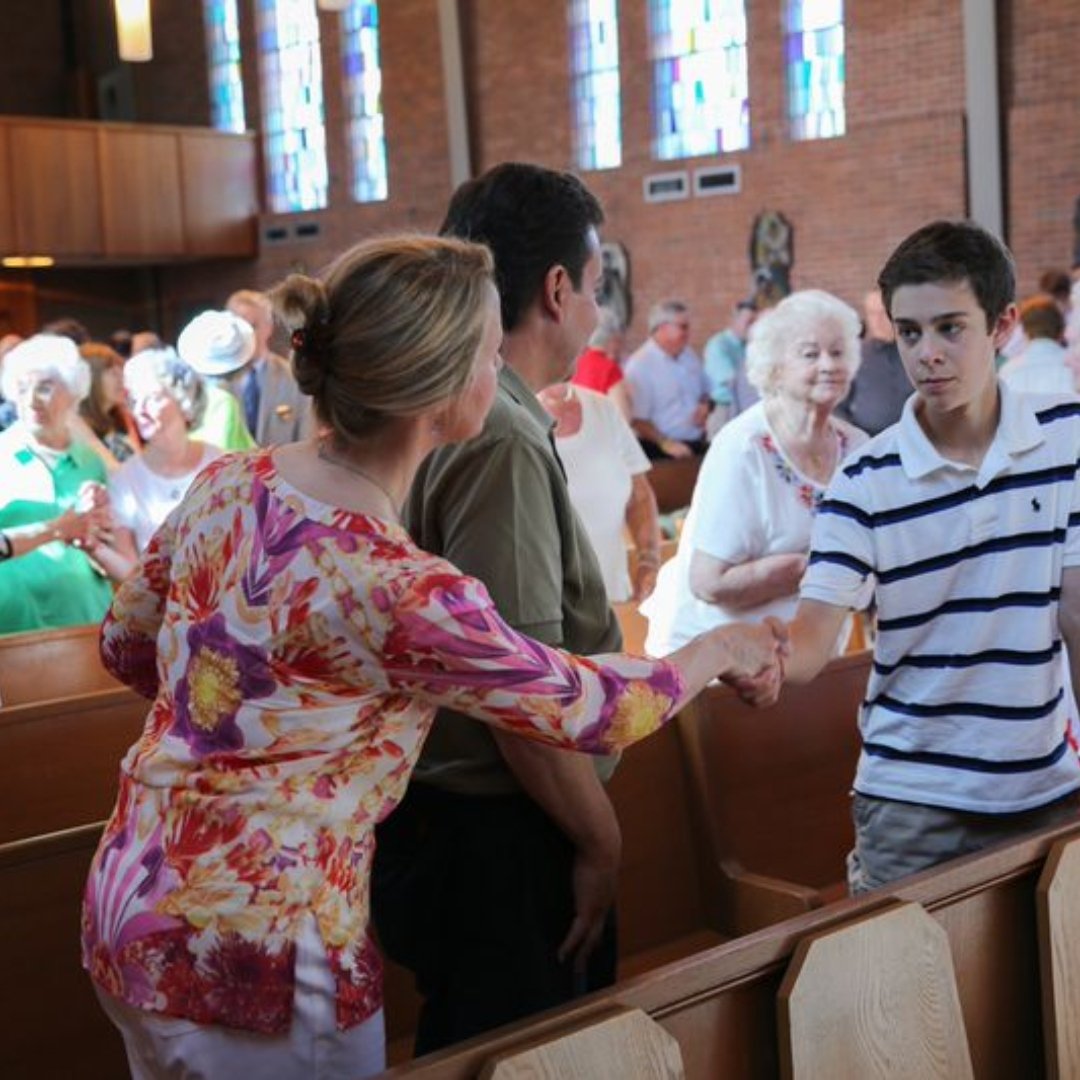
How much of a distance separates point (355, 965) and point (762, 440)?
6.67ft

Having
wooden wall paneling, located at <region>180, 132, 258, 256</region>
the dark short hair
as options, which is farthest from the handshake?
wooden wall paneling, located at <region>180, 132, 258, 256</region>

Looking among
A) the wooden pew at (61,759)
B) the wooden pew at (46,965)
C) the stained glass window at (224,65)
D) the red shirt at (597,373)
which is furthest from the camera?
the stained glass window at (224,65)

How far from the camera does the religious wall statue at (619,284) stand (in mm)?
15281

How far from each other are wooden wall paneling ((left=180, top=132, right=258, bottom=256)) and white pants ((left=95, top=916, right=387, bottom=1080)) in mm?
17046

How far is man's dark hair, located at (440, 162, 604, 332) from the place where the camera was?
2.35m

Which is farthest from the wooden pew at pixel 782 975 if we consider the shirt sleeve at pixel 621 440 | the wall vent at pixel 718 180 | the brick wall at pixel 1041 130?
the wall vent at pixel 718 180

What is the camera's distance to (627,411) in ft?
32.9

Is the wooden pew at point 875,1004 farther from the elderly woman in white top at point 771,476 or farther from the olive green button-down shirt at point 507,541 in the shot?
the elderly woman in white top at point 771,476

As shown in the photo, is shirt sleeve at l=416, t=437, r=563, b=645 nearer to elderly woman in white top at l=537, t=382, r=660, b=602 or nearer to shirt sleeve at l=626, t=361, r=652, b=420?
elderly woman in white top at l=537, t=382, r=660, b=602

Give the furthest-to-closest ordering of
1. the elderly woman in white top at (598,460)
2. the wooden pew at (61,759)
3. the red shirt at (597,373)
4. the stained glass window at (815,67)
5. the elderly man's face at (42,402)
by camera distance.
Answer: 1. the stained glass window at (815,67)
2. the red shirt at (597,373)
3. the elderly man's face at (42,402)
4. the elderly woman in white top at (598,460)
5. the wooden pew at (61,759)

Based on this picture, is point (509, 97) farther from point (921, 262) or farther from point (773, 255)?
point (921, 262)

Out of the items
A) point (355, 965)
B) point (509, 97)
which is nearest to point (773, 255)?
point (509, 97)

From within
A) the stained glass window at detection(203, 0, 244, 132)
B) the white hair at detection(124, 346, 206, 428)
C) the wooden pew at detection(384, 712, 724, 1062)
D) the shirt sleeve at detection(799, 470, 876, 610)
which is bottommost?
the wooden pew at detection(384, 712, 724, 1062)

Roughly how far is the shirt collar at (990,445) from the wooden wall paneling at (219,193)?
54.2 feet
